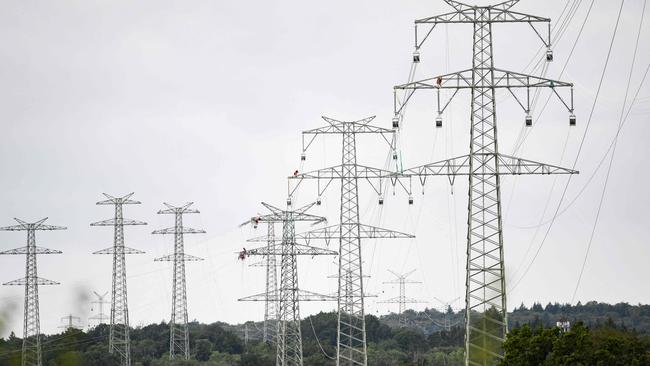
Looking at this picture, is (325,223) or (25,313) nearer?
(325,223)

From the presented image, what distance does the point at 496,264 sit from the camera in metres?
74.9

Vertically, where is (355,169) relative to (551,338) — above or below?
above

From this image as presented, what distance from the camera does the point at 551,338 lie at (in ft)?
293

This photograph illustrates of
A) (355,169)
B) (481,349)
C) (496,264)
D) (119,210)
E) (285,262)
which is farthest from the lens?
(119,210)

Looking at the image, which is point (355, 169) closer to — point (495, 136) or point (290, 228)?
point (290, 228)

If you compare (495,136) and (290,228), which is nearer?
(495,136)

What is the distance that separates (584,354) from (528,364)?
3.84 m

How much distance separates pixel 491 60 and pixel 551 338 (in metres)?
20.1

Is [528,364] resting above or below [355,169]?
below

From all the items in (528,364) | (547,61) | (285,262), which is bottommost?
(528,364)

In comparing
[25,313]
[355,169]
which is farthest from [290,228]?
[25,313]

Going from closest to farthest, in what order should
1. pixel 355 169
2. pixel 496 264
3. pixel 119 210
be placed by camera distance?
pixel 496 264
pixel 355 169
pixel 119 210

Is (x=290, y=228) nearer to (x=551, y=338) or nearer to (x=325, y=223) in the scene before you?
(x=325, y=223)

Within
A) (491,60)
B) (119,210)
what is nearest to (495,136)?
(491,60)
